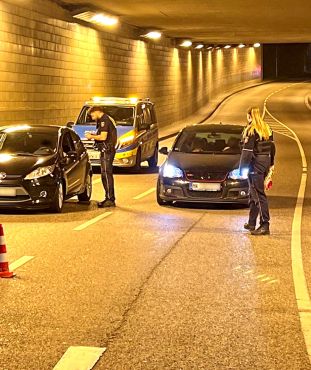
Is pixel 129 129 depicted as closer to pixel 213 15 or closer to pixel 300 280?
pixel 213 15

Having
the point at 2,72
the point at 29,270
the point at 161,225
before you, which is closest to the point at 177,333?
the point at 29,270

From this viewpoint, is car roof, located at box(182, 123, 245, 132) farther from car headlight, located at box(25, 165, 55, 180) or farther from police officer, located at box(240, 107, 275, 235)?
police officer, located at box(240, 107, 275, 235)

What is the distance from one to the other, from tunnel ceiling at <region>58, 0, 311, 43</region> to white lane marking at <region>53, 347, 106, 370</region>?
19.7 meters

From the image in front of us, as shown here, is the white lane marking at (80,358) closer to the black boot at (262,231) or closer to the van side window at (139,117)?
the black boot at (262,231)

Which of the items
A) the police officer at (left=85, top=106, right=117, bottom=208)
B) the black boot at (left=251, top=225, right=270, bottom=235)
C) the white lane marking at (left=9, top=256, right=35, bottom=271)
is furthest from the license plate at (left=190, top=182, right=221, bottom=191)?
the white lane marking at (left=9, top=256, right=35, bottom=271)

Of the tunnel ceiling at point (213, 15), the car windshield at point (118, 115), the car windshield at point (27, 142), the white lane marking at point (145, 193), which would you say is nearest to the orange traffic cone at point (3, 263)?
the car windshield at point (27, 142)

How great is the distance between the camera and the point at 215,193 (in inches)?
507

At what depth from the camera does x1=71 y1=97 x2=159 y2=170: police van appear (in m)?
19.1

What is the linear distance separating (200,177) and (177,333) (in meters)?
7.31

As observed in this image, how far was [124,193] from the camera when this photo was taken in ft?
51.0

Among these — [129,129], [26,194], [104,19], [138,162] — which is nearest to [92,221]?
[26,194]

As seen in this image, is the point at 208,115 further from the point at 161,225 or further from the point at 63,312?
the point at 63,312

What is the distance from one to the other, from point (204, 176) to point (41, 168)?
8.52ft

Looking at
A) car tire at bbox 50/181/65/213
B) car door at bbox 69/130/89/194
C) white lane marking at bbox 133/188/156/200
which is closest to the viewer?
car tire at bbox 50/181/65/213
